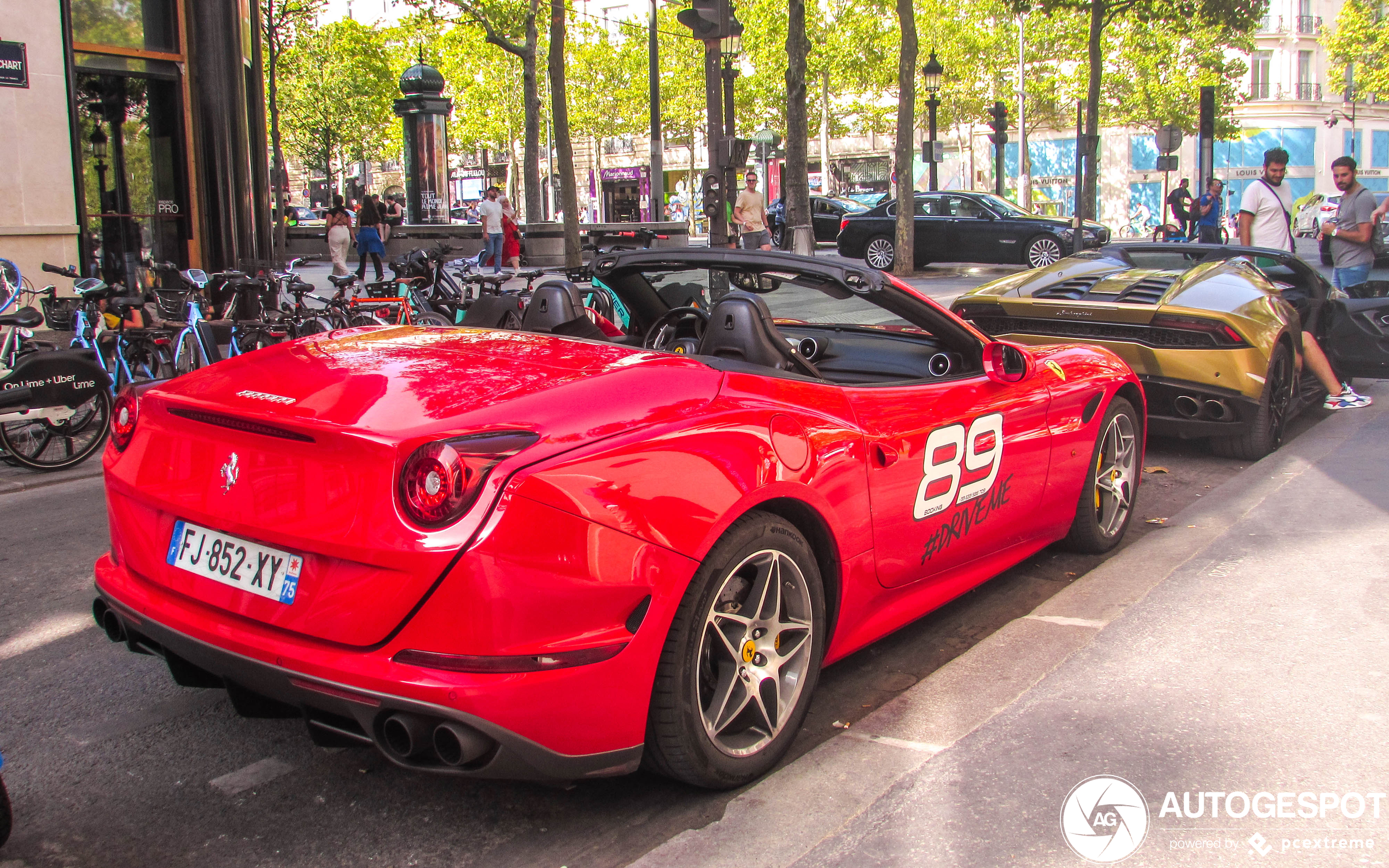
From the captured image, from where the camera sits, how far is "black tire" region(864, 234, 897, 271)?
82.3 feet

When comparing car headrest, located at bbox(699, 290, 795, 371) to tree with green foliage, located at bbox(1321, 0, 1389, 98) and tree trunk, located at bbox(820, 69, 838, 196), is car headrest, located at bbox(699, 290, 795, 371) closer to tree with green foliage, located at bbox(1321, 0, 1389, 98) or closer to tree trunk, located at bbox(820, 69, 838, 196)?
tree trunk, located at bbox(820, 69, 838, 196)

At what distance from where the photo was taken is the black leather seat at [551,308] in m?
3.95

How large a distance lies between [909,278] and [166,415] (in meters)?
20.9

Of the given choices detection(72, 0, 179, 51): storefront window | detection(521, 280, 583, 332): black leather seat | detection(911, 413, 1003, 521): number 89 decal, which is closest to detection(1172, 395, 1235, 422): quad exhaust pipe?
detection(911, 413, 1003, 521): number 89 decal

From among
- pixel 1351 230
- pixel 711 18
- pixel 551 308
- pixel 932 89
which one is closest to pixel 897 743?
pixel 551 308

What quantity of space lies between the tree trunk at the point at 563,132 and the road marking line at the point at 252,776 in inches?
788

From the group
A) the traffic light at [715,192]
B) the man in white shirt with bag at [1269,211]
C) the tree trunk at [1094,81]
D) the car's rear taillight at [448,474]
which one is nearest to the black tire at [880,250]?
the tree trunk at [1094,81]

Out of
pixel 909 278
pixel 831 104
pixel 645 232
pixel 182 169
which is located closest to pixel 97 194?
pixel 182 169

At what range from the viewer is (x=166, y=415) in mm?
2982

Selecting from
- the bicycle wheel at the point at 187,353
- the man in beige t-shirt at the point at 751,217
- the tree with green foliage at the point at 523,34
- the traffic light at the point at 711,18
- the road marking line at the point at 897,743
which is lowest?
the road marking line at the point at 897,743

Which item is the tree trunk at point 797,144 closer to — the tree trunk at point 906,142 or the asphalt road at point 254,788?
the tree trunk at point 906,142

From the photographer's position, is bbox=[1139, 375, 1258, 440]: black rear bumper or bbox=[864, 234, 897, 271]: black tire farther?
bbox=[864, 234, 897, 271]: black tire

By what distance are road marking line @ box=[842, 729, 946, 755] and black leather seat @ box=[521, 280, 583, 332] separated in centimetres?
163

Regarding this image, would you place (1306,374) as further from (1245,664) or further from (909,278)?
(909,278)
